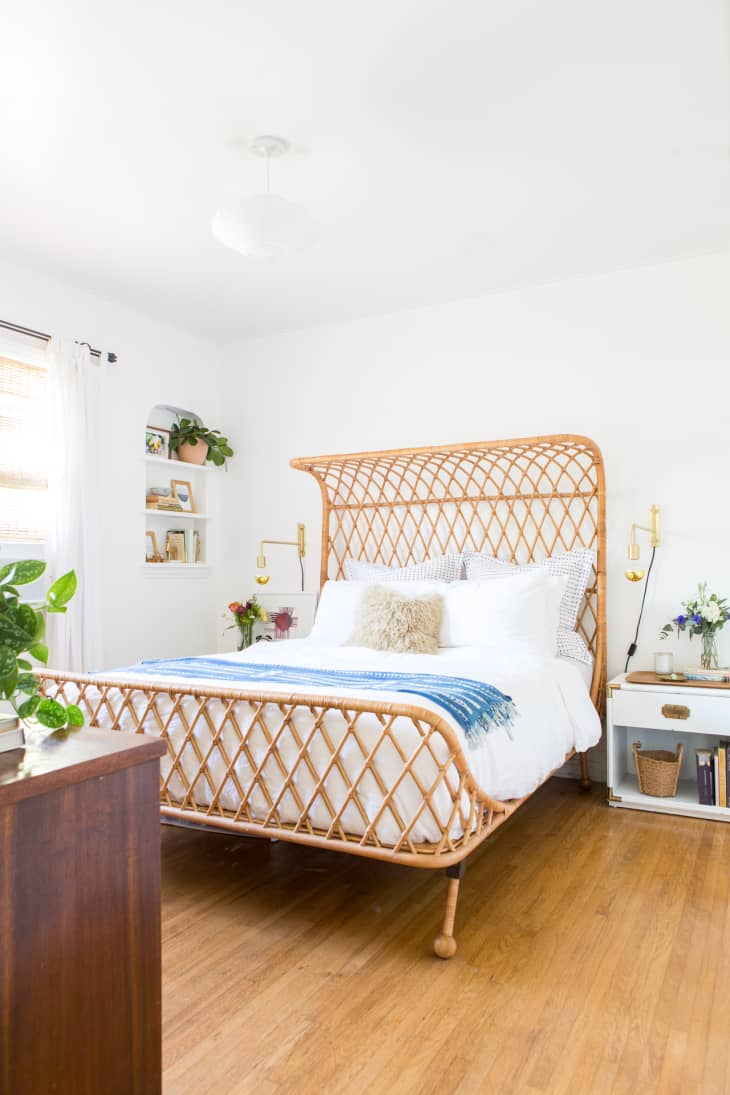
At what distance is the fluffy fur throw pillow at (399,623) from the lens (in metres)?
3.44

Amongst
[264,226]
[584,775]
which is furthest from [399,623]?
[264,226]

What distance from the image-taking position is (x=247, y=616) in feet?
15.0

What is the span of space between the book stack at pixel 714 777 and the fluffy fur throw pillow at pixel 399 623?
1212 millimetres

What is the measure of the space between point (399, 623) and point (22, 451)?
2043mm

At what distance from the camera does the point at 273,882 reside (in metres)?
2.58

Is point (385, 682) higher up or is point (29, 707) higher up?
point (29, 707)

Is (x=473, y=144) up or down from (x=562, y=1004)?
up


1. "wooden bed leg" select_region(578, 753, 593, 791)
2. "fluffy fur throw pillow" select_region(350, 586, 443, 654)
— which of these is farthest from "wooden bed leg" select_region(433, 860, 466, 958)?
"wooden bed leg" select_region(578, 753, 593, 791)

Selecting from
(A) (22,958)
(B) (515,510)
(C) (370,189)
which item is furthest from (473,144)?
(A) (22,958)

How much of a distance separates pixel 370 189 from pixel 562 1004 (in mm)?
2811

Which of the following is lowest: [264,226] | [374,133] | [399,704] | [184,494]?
[399,704]

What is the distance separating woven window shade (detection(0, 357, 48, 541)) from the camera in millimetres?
3730

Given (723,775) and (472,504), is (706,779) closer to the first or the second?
(723,775)

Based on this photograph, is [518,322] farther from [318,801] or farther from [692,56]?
[318,801]
